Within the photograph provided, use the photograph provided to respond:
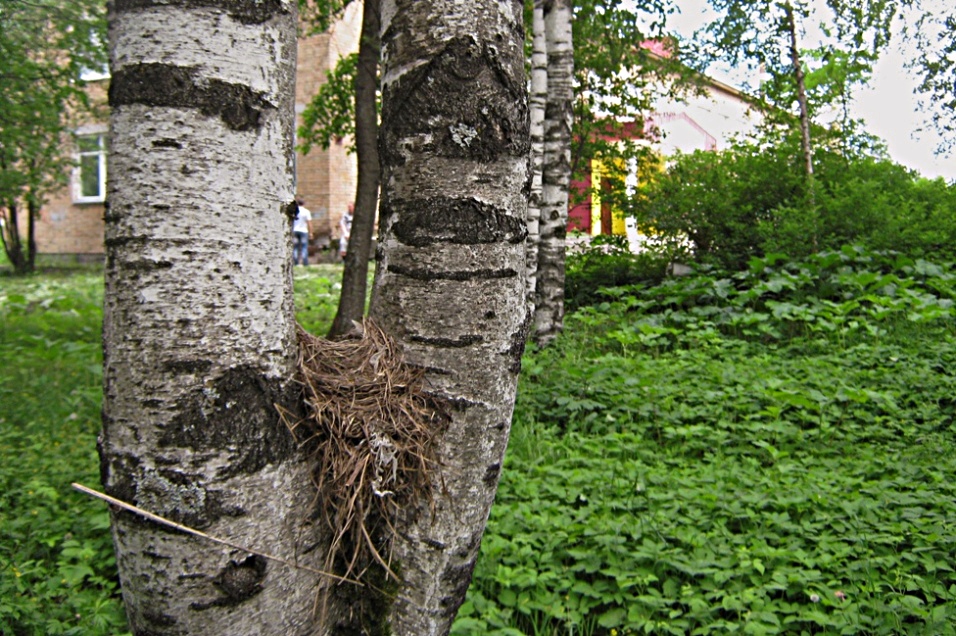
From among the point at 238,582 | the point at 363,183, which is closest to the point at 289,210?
the point at 238,582

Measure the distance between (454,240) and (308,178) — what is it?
20799mm

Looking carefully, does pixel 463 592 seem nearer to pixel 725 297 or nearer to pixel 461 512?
pixel 461 512

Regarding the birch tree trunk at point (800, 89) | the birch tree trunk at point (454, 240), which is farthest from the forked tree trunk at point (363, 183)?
the birch tree trunk at point (454, 240)

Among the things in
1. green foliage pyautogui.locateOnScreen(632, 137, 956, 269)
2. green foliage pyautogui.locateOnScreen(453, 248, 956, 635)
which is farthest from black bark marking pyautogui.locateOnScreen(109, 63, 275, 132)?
green foliage pyautogui.locateOnScreen(632, 137, 956, 269)

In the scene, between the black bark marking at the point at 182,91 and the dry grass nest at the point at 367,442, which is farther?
→ the dry grass nest at the point at 367,442

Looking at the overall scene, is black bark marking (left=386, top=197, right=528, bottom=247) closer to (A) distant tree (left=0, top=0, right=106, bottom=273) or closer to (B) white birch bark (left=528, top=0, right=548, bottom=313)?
(B) white birch bark (left=528, top=0, right=548, bottom=313)

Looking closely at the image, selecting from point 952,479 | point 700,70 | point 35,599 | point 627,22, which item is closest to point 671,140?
point 700,70

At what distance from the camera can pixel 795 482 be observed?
4.35m

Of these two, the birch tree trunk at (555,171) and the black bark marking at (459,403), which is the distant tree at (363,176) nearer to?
→ the birch tree trunk at (555,171)

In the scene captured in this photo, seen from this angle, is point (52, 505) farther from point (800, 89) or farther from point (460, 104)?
point (800, 89)

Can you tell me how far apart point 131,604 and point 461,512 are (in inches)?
29.1

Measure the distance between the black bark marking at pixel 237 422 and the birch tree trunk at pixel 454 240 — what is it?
1.12 feet

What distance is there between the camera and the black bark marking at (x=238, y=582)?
158 cm

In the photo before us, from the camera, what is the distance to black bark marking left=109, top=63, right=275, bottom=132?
61.0 inches
